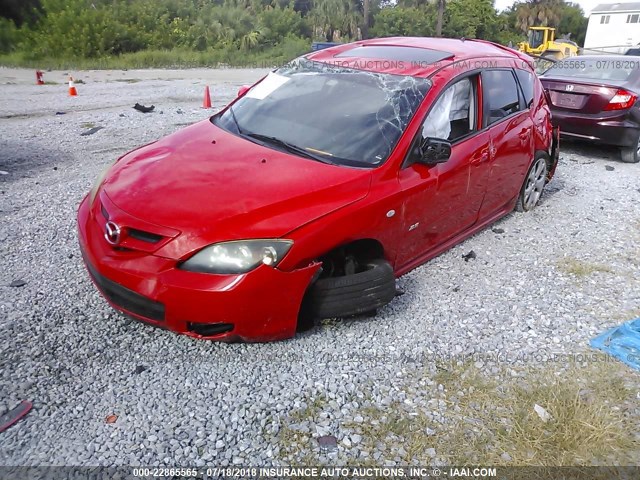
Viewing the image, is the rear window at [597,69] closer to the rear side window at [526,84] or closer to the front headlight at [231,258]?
the rear side window at [526,84]

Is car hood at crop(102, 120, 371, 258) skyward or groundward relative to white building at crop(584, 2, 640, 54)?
groundward

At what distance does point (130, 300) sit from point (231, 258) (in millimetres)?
625

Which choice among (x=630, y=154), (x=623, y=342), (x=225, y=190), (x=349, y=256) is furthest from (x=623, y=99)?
(x=225, y=190)

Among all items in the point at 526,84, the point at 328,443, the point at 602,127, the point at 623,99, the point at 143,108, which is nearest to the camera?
the point at 328,443

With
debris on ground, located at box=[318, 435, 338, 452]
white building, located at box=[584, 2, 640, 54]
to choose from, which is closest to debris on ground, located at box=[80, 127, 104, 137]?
debris on ground, located at box=[318, 435, 338, 452]

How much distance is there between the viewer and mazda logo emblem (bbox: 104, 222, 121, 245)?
9.46ft

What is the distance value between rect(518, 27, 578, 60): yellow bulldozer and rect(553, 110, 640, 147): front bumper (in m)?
19.7

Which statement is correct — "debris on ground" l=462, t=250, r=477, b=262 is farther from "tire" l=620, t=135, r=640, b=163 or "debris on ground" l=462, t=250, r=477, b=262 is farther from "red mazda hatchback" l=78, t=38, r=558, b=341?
"tire" l=620, t=135, r=640, b=163

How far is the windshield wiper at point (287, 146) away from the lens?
11.3 ft

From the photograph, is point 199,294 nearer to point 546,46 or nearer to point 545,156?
point 545,156

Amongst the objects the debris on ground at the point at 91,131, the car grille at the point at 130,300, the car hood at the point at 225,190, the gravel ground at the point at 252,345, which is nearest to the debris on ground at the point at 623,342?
the gravel ground at the point at 252,345

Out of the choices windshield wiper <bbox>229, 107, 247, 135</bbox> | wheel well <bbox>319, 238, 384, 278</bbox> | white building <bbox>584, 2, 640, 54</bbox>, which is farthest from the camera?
white building <bbox>584, 2, 640, 54</bbox>

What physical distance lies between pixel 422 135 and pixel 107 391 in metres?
2.59

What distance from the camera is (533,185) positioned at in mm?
5688
